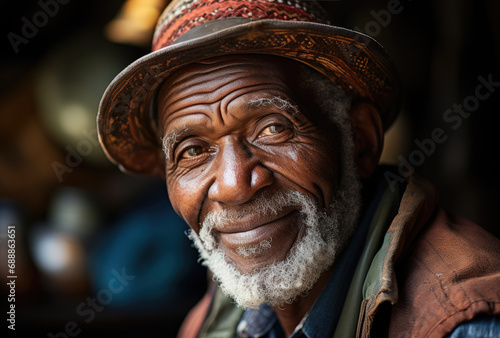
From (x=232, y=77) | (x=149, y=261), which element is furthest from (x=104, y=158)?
(x=232, y=77)

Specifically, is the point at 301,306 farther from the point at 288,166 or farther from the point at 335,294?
the point at 288,166

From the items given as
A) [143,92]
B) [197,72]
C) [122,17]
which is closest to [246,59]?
[197,72]

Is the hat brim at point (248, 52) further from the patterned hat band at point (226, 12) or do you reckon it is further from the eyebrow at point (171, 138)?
the eyebrow at point (171, 138)

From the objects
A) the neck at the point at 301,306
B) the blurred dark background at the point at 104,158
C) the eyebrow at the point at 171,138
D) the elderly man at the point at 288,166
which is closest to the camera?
the elderly man at the point at 288,166

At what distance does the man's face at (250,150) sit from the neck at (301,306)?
277mm

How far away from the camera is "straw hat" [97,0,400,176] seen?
5.05ft

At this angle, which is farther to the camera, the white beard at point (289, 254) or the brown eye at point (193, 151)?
the brown eye at point (193, 151)

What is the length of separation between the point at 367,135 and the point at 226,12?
76 centimetres

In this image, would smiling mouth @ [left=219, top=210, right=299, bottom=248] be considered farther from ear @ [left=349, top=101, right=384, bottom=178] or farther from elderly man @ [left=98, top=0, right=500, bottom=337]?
ear @ [left=349, top=101, right=384, bottom=178]

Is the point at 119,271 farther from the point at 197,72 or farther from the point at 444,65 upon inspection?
the point at 444,65

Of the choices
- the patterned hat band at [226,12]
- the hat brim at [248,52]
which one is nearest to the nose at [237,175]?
the hat brim at [248,52]

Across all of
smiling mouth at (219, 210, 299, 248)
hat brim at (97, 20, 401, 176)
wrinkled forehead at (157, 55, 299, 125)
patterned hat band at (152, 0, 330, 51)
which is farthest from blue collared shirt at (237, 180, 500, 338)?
patterned hat band at (152, 0, 330, 51)

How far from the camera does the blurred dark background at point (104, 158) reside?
3197 millimetres

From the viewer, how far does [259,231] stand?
1628mm
